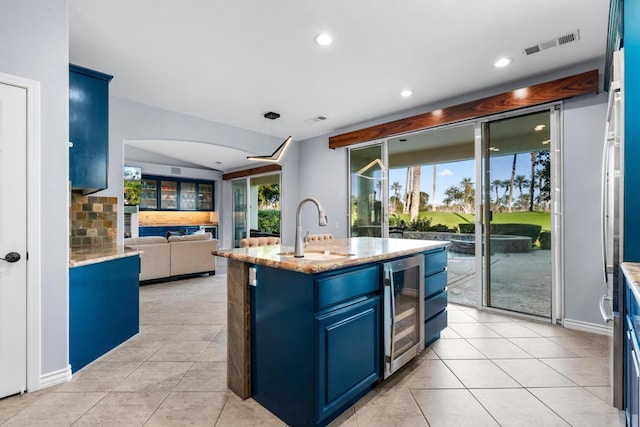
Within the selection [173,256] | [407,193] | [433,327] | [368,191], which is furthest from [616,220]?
[407,193]

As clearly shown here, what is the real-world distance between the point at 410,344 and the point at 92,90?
3.62m

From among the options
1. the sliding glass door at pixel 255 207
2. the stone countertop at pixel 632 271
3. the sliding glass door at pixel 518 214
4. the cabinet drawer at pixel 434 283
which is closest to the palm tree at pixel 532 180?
the sliding glass door at pixel 518 214

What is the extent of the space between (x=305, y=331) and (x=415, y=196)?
24.7ft

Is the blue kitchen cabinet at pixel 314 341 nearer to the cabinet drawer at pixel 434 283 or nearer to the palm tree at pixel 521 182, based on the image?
the cabinet drawer at pixel 434 283

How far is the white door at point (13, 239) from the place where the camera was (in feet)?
6.56

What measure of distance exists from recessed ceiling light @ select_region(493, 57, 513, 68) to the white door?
13.3ft

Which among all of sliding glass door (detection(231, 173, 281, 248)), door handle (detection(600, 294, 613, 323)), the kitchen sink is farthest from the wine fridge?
sliding glass door (detection(231, 173, 281, 248))

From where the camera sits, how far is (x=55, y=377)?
86.2 inches

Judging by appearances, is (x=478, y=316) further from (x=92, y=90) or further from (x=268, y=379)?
(x=92, y=90)

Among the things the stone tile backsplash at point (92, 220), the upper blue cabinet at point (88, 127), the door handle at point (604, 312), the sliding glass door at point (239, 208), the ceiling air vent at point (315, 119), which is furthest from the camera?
the sliding glass door at point (239, 208)

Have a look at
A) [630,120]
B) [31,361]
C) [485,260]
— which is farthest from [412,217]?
[31,361]

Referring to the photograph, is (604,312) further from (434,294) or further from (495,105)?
(495,105)

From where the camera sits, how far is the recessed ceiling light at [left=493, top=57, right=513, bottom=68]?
10.3 ft

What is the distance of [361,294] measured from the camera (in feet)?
6.32
